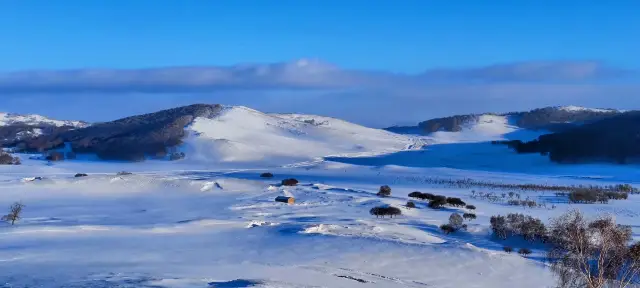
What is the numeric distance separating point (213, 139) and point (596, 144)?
4911cm

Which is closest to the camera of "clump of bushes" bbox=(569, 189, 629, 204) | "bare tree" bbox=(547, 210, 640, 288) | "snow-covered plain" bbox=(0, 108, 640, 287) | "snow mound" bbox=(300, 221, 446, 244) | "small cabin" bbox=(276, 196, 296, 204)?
"bare tree" bbox=(547, 210, 640, 288)

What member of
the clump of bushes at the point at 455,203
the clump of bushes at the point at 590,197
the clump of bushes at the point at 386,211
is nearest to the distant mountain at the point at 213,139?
the clump of bushes at the point at 590,197

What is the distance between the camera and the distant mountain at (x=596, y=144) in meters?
75.6

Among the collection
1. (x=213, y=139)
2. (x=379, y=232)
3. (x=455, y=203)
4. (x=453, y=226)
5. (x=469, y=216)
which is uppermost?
(x=213, y=139)

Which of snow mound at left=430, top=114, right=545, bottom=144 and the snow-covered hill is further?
the snow-covered hill

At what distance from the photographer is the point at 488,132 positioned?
162 meters

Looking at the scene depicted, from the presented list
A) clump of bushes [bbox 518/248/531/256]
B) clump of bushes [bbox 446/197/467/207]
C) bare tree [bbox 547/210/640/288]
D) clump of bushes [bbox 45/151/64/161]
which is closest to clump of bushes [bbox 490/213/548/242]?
clump of bushes [bbox 518/248/531/256]

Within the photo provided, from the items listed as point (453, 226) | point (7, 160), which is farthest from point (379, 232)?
point (7, 160)

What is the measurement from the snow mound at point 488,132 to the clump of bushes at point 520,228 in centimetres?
11601

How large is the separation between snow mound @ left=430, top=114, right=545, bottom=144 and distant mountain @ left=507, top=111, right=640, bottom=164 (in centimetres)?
5233

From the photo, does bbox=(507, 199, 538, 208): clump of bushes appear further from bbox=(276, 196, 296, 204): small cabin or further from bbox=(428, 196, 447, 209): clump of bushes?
bbox=(276, 196, 296, 204): small cabin

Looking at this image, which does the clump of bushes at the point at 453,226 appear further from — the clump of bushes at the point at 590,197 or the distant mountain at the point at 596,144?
the distant mountain at the point at 596,144

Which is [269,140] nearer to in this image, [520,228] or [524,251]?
[520,228]

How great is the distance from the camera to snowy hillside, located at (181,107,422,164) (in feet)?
290
